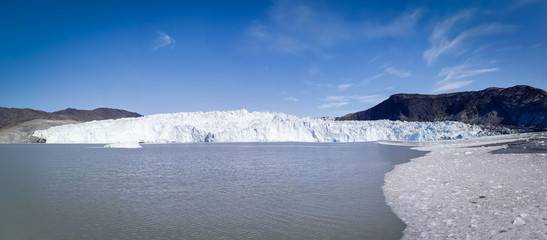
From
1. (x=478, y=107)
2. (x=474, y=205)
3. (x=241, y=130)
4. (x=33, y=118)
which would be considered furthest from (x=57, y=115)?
(x=474, y=205)

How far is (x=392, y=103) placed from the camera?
12725cm

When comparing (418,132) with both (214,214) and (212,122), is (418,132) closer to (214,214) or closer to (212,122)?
(212,122)

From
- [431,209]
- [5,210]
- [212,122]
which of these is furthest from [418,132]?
[5,210]

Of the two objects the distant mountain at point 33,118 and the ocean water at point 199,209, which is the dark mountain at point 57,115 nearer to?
the distant mountain at point 33,118

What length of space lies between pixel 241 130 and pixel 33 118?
10762 centimetres

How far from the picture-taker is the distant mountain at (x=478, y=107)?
7006 cm

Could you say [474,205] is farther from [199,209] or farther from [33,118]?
[33,118]

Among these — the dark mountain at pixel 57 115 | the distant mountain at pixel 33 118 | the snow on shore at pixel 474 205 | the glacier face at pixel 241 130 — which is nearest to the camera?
the snow on shore at pixel 474 205

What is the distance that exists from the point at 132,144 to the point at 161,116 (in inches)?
550

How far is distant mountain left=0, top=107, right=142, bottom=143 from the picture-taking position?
75875 millimetres

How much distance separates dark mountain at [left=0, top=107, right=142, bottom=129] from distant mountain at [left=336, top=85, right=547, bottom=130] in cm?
12807

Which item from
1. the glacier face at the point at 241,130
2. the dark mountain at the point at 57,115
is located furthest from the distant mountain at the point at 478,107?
the dark mountain at the point at 57,115

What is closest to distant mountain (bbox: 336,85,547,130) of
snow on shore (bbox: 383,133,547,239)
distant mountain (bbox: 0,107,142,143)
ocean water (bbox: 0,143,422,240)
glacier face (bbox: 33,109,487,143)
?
glacier face (bbox: 33,109,487,143)

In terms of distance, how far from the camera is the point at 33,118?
396 feet
